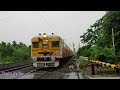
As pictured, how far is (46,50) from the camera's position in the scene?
20.6 meters

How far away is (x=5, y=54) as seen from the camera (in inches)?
1948

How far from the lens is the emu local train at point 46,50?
20000 mm

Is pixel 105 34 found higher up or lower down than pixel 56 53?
higher up

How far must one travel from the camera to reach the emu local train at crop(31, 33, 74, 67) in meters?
20.0

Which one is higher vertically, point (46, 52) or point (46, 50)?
point (46, 50)
